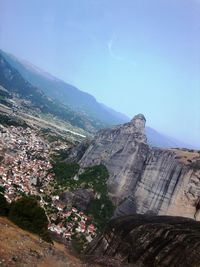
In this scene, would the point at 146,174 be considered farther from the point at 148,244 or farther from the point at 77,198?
the point at 148,244

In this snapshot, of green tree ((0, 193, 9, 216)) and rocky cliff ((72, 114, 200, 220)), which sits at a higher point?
rocky cliff ((72, 114, 200, 220))

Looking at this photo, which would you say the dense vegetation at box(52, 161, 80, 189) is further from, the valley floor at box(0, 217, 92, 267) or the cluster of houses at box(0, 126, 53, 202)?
the valley floor at box(0, 217, 92, 267)

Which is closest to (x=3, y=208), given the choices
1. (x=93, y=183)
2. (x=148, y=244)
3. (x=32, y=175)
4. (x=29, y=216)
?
(x=29, y=216)

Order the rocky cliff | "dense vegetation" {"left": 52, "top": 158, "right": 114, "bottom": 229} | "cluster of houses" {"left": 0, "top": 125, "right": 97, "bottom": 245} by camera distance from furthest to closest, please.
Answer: "dense vegetation" {"left": 52, "top": 158, "right": 114, "bottom": 229} < the rocky cliff < "cluster of houses" {"left": 0, "top": 125, "right": 97, "bottom": 245}

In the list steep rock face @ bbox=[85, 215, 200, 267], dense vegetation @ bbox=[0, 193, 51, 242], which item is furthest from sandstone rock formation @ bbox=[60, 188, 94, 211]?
steep rock face @ bbox=[85, 215, 200, 267]

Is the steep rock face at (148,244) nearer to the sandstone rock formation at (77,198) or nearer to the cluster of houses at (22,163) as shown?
the cluster of houses at (22,163)

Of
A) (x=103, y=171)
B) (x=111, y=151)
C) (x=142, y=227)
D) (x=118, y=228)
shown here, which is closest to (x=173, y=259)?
(x=142, y=227)

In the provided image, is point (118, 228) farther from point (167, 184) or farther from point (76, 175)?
point (76, 175)

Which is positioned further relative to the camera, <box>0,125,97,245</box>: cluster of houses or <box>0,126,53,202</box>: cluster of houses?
<box>0,126,53,202</box>: cluster of houses

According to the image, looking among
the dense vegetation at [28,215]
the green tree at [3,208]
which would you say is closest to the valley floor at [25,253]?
the dense vegetation at [28,215]
